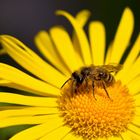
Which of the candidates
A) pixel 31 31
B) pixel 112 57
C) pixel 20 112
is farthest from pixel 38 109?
pixel 31 31

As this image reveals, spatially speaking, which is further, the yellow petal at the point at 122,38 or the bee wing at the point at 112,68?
the yellow petal at the point at 122,38

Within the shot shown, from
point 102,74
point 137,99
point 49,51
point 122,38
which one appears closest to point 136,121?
point 137,99

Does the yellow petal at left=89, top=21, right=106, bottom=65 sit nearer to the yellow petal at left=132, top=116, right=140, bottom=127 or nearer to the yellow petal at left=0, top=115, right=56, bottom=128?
the yellow petal at left=132, top=116, right=140, bottom=127

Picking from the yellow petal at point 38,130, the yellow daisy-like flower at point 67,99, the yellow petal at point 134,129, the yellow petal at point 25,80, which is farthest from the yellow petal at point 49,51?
the yellow petal at point 134,129

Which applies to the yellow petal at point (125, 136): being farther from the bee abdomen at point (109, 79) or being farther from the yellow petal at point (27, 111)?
the yellow petal at point (27, 111)

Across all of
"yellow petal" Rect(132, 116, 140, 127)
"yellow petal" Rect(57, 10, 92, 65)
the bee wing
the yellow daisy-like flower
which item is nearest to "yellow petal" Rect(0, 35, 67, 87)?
the yellow daisy-like flower

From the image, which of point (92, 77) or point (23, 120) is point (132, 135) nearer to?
point (92, 77)
